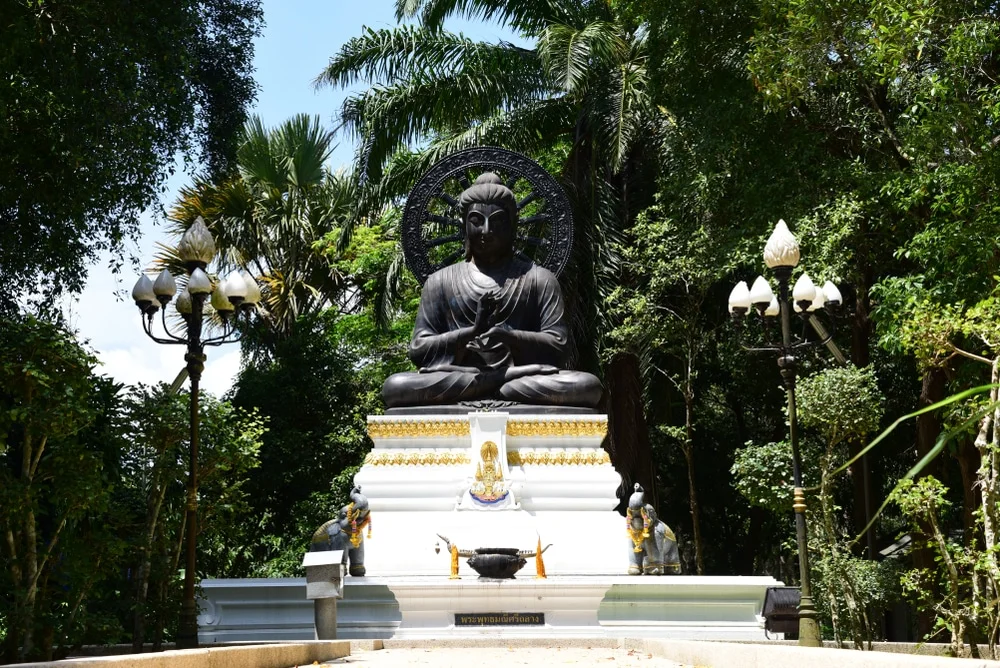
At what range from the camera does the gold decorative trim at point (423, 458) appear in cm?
1284

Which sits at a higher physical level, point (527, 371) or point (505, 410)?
point (527, 371)

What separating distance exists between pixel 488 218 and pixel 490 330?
5.21 ft

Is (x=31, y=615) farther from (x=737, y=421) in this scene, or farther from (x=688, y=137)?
(x=737, y=421)

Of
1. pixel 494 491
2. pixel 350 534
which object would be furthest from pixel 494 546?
pixel 350 534

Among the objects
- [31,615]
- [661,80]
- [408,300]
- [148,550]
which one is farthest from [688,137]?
[31,615]

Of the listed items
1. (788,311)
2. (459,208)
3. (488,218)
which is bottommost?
(788,311)

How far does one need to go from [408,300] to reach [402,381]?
805 cm

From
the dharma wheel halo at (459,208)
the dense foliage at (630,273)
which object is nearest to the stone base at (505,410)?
the dense foliage at (630,273)

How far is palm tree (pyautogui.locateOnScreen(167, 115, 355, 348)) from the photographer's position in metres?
24.8

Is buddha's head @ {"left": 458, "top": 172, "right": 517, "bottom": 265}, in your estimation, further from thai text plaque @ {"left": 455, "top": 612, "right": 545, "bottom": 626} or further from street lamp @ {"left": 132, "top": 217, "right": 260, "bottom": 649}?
thai text plaque @ {"left": 455, "top": 612, "right": 545, "bottom": 626}

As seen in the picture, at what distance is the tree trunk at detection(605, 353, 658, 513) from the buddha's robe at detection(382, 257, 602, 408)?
388 cm

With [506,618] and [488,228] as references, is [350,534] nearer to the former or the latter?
[506,618]

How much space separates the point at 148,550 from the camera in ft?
36.9

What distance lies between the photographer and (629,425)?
723 inches
